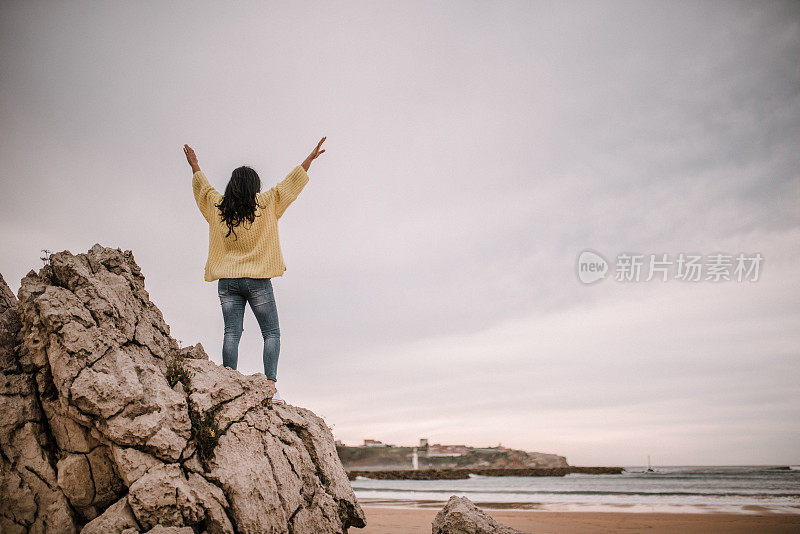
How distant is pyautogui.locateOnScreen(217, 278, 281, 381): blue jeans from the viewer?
546cm

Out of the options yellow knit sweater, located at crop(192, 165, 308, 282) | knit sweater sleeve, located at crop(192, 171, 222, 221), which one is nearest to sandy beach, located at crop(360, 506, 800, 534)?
yellow knit sweater, located at crop(192, 165, 308, 282)

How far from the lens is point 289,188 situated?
5914 mm

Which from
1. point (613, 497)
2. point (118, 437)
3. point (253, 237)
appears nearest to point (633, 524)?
point (253, 237)

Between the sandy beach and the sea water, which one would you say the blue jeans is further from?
the sea water

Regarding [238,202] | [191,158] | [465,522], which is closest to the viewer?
[465,522]

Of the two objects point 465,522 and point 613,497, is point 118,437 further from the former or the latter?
point 613,497

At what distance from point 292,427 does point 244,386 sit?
0.69 m

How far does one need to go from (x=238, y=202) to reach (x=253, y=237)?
0.45 m

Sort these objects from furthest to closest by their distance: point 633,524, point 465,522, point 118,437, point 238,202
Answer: point 633,524
point 238,202
point 465,522
point 118,437

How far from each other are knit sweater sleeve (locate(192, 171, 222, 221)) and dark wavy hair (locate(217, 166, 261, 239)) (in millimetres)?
228

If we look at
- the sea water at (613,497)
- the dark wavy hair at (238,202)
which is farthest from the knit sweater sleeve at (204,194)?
the sea water at (613,497)

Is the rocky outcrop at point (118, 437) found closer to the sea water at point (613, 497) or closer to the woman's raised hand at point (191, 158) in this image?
the woman's raised hand at point (191, 158)

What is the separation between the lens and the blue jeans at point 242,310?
5461 millimetres

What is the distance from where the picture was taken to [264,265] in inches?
217
